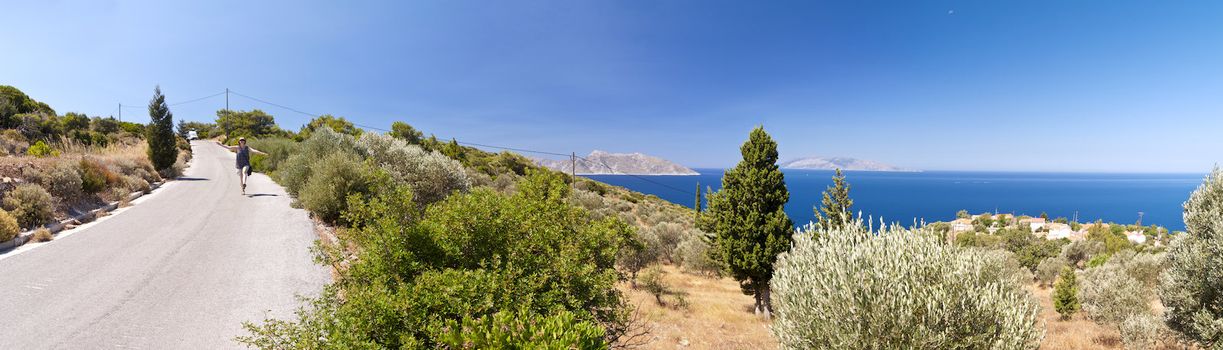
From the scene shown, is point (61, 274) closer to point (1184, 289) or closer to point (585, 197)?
point (1184, 289)

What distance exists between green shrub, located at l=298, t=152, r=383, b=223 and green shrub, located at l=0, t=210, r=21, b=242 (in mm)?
5768

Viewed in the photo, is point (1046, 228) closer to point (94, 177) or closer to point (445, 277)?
point (445, 277)

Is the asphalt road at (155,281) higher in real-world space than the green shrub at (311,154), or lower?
lower

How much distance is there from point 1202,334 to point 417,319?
1737 centimetres

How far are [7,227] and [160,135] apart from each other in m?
19.5

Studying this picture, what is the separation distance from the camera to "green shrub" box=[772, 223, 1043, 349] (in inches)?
271

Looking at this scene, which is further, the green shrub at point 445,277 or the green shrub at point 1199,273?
the green shrub at point 1199,273

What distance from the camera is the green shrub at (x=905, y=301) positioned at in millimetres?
6887

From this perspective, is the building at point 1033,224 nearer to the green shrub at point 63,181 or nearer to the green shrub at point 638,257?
the green shrub at point 638,257

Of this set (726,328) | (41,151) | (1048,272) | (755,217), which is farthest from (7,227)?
(1048,272)

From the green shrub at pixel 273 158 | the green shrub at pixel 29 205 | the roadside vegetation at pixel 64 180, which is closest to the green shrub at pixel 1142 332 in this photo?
the roadside vegetation at pixel 64 180

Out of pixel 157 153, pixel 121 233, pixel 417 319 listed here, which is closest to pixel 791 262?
pixel 417 319

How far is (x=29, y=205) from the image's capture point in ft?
36.9

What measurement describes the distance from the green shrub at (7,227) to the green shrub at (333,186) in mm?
5768
